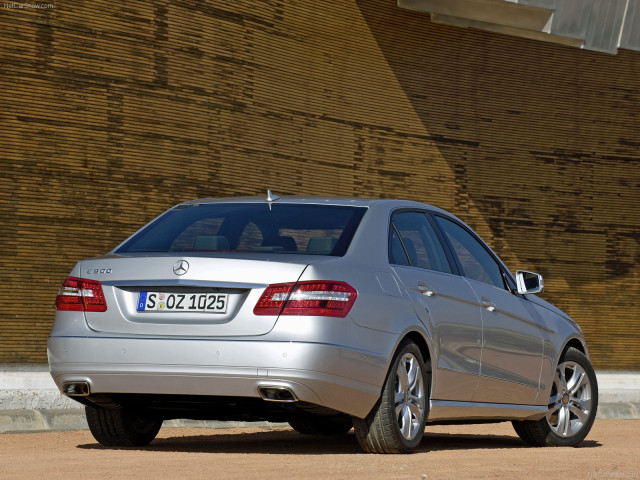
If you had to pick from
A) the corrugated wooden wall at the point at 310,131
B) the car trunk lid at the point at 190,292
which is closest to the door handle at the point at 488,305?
the car trunk lid at the point at 190,292

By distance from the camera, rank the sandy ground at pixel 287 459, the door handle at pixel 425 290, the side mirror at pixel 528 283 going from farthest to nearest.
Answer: the side mirror at pixel 528 283
the door handle at pixel 425 290
the sandy ground at pixel 287 459

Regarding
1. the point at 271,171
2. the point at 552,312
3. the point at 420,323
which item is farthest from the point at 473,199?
the point at 420,323

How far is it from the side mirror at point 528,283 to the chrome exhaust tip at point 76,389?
3.53m

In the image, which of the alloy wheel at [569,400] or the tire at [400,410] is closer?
the tire at [400,410]

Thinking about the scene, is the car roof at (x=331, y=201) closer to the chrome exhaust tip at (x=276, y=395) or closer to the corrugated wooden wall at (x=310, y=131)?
the chrome exhaust tip at (x=276, y=395)

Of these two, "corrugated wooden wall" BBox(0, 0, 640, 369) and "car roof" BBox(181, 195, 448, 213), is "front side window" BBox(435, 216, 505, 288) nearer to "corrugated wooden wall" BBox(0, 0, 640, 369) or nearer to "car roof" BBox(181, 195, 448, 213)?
"car roof" BBox(181, 195, 448, 213)

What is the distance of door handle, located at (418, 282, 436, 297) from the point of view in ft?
25.4

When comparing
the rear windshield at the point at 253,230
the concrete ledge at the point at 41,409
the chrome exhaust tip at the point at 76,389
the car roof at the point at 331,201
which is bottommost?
the concrete ledge at the point at 41,409

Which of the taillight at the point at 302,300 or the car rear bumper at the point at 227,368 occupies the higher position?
the taillight at the point at 302,300

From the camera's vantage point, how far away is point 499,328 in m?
8.76

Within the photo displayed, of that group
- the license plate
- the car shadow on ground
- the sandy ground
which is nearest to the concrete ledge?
the sandy ground

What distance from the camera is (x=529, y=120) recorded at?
22766mm

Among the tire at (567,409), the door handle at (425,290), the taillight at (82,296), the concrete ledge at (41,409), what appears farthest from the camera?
the concrete ledge at (41,409)

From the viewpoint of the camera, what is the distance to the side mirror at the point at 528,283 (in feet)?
30.6
